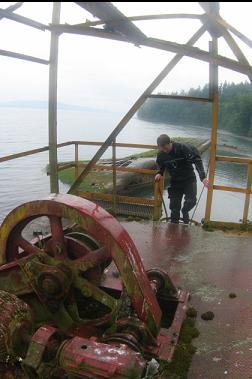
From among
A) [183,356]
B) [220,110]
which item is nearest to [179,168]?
[183,356]

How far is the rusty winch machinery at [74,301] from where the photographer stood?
215 centimetres

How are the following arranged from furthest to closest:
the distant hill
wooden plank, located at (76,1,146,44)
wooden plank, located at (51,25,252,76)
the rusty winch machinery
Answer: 1. the distant hill
2. wooden plank, located at (51,25,252,76)
3. wooden plank, located at (76,1,146,44)
4. the rusty winch machinery

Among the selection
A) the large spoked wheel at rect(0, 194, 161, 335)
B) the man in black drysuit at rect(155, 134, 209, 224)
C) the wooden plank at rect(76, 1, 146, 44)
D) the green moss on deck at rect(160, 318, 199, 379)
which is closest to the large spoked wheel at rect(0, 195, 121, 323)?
the large spoked wheel at rect(0, 194, 161, 335)

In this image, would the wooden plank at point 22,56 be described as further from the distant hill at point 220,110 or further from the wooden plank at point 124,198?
the distant hill at point 220,110

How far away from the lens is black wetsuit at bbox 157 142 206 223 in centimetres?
548

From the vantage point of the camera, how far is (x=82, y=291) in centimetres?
268

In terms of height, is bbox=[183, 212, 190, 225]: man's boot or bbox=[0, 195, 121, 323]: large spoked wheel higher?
bbox=[0, 195, 121, 323]: large spoked wheel

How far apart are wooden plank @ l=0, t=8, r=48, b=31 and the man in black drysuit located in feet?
6.73

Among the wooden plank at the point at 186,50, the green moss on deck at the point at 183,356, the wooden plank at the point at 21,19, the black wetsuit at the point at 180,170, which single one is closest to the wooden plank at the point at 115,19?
the wooden plank at the point at 186,50

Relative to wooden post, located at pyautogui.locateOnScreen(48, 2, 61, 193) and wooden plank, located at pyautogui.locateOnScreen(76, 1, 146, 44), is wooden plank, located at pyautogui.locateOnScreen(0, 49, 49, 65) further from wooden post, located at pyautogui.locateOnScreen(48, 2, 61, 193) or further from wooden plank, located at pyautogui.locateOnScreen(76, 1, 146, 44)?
wooden plank, located at pyautogui.locateOnScreen(76, 1, 146, 44)

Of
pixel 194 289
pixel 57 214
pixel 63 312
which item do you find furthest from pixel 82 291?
pixel 194 289

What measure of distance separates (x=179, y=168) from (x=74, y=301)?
10.7 ft

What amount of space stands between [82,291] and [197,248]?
8.00 feet

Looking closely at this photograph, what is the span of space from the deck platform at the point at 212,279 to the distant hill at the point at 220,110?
140 ft
